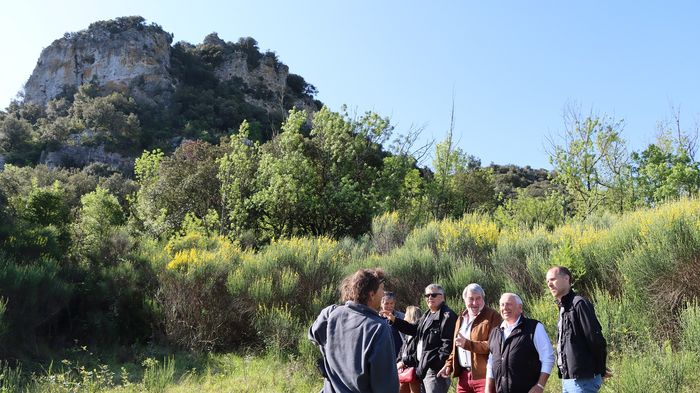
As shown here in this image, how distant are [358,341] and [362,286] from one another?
34 centimetres

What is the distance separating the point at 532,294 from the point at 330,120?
1381cm

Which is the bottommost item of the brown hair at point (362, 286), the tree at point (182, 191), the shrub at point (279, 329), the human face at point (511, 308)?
the shrub at point (279, 329)

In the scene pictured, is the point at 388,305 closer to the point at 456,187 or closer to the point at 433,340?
the point at 433,340

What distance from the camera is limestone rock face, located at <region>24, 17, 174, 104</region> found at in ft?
213

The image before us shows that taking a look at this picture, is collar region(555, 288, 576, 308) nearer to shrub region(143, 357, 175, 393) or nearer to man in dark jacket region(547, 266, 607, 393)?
man in dark jacket region(547, 266, 607, 393)

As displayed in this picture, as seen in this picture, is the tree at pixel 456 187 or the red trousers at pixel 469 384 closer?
the red trousers at pixel 469 384

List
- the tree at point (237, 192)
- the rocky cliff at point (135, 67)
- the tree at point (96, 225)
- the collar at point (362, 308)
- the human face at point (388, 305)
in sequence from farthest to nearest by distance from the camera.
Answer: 1. the rocky cliff at point (135, 67)
2. the tree at point (237, 192)
3. the tree at point (96, 225)
4. the human face at point (388, 305)
5. the collar at point (362, 308)

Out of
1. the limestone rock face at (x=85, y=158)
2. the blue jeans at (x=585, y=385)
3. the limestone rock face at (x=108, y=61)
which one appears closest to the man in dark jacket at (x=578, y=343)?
the blue jeans at (x=585, y=385)

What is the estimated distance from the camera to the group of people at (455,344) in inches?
110

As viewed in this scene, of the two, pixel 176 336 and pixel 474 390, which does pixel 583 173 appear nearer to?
pixel 176 336

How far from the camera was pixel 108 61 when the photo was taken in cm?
6719

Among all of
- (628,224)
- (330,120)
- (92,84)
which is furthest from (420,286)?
(92,84)

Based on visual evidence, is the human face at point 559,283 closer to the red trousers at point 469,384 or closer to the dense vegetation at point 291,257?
the red trousers at point 469,384

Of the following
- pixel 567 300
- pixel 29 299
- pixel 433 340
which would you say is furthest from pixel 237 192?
pixel 567 300
